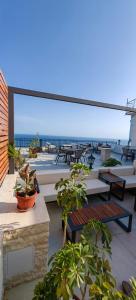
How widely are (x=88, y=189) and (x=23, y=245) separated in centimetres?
208

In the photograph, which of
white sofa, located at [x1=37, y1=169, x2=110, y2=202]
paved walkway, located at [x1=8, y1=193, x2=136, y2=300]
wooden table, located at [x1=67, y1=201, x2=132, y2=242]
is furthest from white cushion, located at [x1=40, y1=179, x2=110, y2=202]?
wooden table, located at [x1=67, y1=201, x2=132, y2=242]

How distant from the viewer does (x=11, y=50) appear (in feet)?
14.3

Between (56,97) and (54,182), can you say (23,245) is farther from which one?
(56,97)

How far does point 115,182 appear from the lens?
3713 millimetres

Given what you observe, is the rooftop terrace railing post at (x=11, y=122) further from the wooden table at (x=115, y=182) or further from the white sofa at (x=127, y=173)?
the white sofa at (x=127, y=173)

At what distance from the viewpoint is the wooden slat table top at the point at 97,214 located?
7.74 feet

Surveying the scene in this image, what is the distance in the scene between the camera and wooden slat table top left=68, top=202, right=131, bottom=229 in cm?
236

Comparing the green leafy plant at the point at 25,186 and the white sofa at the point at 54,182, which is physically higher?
the green leafy plant at the point at 25,186

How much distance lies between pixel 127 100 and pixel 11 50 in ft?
24.7

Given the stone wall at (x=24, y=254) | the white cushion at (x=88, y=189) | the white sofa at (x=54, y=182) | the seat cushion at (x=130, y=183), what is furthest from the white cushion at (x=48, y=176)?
the stone wall at (x=24, y=254)

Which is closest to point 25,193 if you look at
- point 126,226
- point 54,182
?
point 54,182

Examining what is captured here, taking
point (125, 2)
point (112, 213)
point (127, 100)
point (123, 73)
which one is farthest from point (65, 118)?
point (112, 213)

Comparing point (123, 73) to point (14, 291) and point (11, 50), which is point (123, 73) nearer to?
point (11, 50)

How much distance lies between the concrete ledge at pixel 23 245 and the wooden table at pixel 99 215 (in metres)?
0.62
